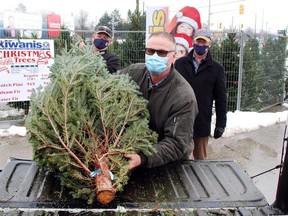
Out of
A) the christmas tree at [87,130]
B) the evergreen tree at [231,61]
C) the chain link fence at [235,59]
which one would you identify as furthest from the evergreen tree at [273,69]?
the christmas tree at [87,130]

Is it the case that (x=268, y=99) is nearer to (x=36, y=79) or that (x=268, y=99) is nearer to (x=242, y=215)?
(x=36, y=79)

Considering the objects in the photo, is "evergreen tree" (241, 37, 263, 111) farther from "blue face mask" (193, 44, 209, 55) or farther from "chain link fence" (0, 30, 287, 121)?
"blue face mask" (193, 44, 209, 55)

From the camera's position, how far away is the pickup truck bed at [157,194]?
7.01ft

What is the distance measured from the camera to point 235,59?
376 inches

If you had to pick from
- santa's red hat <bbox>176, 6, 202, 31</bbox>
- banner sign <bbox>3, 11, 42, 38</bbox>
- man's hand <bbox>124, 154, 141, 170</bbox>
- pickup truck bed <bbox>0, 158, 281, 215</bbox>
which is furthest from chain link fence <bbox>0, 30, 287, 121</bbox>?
banner sign <bbox>3, 11, 42, 38</bbox>

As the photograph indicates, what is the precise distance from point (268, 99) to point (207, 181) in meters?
9.56

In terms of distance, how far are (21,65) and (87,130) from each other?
6676 mm

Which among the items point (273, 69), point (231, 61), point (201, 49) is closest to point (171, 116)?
point (201, 49)

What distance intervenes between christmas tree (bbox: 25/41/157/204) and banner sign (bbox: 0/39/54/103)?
607 cm

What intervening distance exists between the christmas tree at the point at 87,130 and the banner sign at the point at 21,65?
6073mm

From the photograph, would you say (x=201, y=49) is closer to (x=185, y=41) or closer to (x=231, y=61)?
(x=185, y=41)

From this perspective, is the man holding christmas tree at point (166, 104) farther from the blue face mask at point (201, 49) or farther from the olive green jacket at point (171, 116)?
Answer: the blue face mask at point (201, 49)

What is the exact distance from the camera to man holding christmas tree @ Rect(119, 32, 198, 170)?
2.65 metres

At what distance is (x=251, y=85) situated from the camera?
10.1 meters
